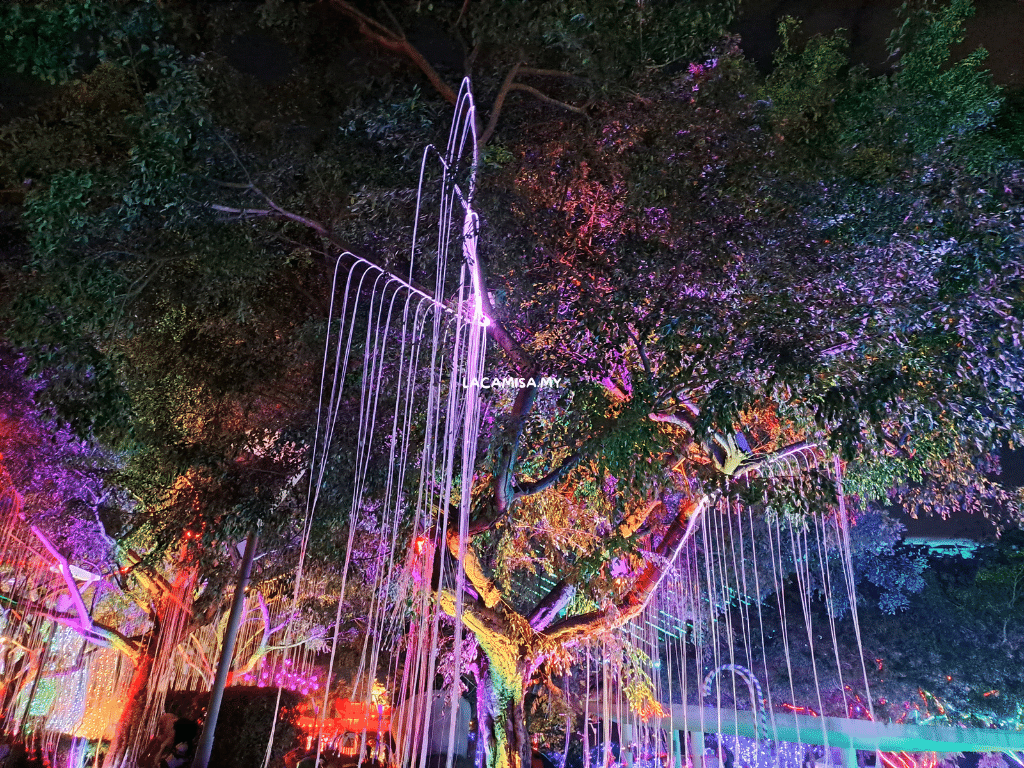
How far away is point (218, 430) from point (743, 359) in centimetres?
724

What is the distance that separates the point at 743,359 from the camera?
19.5 feet

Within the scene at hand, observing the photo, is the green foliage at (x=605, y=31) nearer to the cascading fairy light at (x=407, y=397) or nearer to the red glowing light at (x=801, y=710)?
the cascading fairy light at (x=407, y=397)

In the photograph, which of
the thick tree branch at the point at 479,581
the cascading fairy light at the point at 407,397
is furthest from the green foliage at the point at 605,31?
the thick tree branch at the point at 479,581

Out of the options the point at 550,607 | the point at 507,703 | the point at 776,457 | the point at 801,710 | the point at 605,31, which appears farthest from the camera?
the point at 801,710

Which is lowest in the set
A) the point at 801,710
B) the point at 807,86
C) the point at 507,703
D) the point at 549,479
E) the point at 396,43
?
the point at 507,703

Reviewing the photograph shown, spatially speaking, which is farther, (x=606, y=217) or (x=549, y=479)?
(x=549, y=479)

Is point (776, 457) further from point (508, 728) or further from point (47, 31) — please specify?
point (47, 31)

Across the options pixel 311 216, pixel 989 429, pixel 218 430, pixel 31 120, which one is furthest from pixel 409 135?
pixel 989 429

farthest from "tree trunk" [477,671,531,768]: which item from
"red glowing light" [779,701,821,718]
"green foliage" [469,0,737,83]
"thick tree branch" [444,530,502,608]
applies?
Result: "red glowing light" [779,701,821,718]

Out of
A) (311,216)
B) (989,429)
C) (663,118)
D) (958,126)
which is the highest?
(958,126)

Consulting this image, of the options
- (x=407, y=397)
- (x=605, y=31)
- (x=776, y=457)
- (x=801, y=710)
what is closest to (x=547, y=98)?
(x=605, y=31)

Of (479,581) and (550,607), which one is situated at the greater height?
(479,581)

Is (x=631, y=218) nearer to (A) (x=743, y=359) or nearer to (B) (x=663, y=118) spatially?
(B) (x=663, y=118)

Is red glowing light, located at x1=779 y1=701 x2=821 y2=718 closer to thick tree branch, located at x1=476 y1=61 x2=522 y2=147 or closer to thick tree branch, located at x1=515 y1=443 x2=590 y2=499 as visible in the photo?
thick tree branch, located at x1=515 y1=443 x2=590 y2=499
